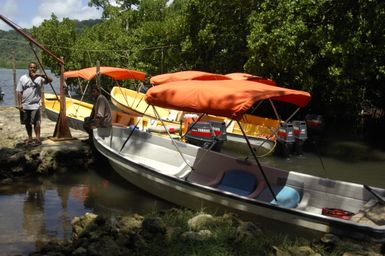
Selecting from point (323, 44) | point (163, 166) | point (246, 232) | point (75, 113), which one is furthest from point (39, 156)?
point (323, 44)

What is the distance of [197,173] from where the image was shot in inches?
405

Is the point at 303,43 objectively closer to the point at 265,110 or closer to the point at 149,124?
the point at 149,124

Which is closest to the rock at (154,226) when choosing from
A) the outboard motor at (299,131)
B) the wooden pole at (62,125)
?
the wooden pole at (62,125)

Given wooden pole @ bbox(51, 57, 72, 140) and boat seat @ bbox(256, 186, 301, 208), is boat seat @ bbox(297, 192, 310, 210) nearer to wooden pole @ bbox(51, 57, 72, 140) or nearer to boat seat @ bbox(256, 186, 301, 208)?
boat seat @ bbox(256, 186, 301, 208)

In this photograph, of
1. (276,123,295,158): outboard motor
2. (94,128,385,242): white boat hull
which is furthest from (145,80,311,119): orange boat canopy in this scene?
(276,123,295,158): outboard motor

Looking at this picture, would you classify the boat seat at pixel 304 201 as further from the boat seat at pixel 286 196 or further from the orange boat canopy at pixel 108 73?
the orange boat canopy at pixel 108 73

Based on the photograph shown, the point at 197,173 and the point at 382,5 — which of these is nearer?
the point at 197,173

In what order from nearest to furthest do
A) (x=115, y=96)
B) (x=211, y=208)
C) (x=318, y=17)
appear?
1. (x=211, y=208)
2. (x=318, y=17)
3. (x=115, y=96)

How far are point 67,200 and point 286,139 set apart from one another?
808 cm

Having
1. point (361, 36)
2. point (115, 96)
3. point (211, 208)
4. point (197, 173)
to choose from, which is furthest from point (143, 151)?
point (115, 96)

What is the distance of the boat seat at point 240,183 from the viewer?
9.06 meters

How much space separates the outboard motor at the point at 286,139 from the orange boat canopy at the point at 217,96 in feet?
17.6

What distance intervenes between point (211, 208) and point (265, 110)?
16.7m

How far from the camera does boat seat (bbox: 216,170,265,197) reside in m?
9.06
